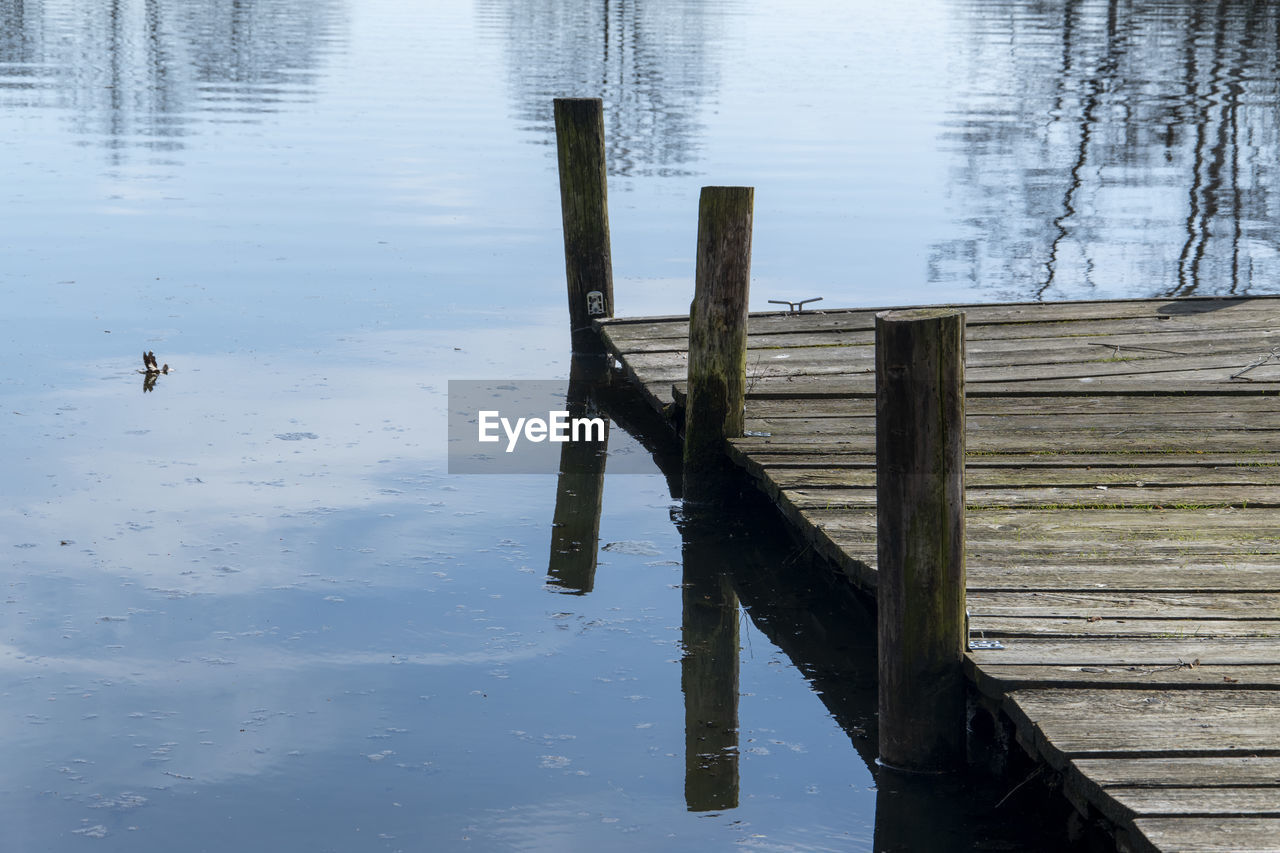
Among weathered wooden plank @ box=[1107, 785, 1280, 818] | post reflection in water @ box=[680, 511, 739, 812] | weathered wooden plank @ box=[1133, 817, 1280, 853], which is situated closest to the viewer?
weathered wooden plank @ box=[1133, 817, 1280, 853]

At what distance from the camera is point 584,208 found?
992cm

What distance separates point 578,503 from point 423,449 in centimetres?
113

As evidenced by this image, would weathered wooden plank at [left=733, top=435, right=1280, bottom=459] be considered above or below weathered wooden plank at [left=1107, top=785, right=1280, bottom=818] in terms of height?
above

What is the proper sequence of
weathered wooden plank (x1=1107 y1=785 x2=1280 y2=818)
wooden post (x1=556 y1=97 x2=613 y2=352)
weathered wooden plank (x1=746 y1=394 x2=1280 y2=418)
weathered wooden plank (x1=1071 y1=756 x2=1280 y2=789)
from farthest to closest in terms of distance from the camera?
wooden post (x1=556 y1=97 x2=613 y2=352)
weathered wooden plank (x1=746 y1=394 x2=1280 y2=418)
weathered wooden plank (x1=1071 y1=756 x2=1280 y2=789)
weathered wooden plank (x1=1107 y1=785 x2=1280 y2=818)

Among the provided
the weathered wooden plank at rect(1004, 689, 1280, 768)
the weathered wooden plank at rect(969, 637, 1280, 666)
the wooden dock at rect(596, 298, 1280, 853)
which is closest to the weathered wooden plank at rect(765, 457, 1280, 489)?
the wooden dock at rect(596, 298, 1280, 853)

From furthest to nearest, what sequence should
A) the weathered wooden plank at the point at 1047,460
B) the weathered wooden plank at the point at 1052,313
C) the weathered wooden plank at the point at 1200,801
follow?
the weathered wooden plank at the point at 1052,313
the weathered wooden plank at the point at 1047,460
the weathered wooden plank at the point at 1200,801

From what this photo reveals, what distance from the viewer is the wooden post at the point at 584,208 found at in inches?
383

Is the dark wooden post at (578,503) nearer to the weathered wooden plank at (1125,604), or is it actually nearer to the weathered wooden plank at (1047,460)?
the weathered wooden plank at (1047,460)

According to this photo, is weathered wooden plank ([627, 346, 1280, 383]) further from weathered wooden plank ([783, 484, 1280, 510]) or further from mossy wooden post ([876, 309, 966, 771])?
mossy wooden post ([876, 309, 966, 771])

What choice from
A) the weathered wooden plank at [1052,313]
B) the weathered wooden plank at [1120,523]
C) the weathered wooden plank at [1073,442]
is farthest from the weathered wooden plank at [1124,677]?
the weathered wooden plank at [1052,313]

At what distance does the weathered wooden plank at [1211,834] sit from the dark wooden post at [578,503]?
3.23m

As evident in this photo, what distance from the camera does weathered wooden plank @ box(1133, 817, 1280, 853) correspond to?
3.45 m

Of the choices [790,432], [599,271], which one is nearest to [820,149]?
[599,271]

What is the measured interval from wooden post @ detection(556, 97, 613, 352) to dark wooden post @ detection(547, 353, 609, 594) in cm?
64
